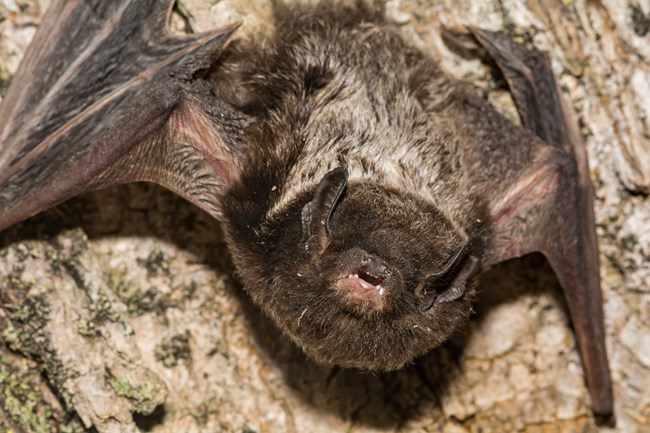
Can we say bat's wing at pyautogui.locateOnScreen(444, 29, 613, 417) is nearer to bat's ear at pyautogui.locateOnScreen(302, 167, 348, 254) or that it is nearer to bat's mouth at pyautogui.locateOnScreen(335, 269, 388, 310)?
bat's mouth at pyautogui.locateOnScreen(335, 269, 388, 310)

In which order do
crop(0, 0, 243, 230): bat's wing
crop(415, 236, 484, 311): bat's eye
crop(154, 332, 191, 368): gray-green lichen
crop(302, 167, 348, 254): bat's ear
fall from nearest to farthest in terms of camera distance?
1. crop(302, 167, 348, 254): bat's ear
2. crop(415, 236, 484, 311): bat's eye
3. crop(0, 0, 243, 230): bat's wing
4. crop(154, 332, 191, 368): gray-green lichen

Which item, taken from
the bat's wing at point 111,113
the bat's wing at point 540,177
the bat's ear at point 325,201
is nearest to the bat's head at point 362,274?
the bat's ear at point 325,201

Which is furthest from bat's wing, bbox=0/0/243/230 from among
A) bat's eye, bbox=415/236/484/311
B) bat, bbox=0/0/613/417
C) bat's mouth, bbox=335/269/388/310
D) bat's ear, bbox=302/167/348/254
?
bat's eye, bbox=415/236/484/311

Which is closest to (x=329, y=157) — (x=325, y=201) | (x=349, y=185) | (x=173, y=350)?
(x=349, y=185)

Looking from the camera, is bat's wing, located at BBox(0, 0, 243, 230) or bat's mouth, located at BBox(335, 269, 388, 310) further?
bat's wing, located at BBox(0, 0, 243, 230)

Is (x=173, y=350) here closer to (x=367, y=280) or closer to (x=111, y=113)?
(x=111, y=113)

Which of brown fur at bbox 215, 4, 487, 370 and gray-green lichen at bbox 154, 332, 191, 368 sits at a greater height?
brown fur at bbox 215, 4, 487, 370

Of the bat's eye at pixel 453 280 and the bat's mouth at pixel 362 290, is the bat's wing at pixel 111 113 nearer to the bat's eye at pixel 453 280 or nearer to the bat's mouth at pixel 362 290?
the bat's mouth at pixel 362 290
